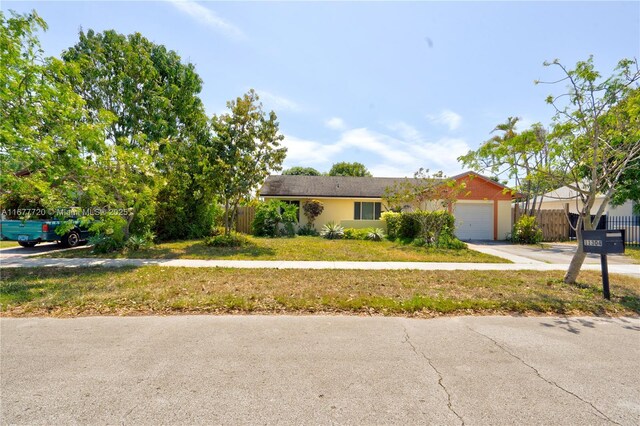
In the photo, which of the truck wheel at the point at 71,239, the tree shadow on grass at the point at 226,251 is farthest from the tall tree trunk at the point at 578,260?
the truck wheel at the point at 71,239

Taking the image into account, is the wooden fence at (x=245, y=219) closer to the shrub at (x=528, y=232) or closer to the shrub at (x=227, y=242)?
the shrub at (x=227, y=242)

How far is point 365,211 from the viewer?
20578 millimetres

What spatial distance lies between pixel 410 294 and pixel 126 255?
9.88m

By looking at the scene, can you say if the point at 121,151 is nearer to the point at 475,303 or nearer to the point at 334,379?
the point at 334,379

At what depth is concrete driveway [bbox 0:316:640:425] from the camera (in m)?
2.55

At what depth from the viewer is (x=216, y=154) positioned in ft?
42.2

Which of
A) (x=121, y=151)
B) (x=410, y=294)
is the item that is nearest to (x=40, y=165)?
(x=121, y=151)

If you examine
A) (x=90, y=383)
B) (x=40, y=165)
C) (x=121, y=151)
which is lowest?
(x=90, y=383)

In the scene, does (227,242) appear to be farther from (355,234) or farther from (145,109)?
(355,234)

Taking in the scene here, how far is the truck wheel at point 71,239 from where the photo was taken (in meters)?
12.7

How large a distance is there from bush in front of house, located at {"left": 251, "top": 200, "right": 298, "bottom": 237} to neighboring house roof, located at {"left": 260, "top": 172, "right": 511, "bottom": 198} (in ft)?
6.70

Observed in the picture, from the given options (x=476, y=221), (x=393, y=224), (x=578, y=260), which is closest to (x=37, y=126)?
(x=578, y=260)

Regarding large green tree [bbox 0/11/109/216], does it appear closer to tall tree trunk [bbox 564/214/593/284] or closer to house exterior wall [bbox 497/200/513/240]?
tall tree trunk [bbox 564/214/593/284]

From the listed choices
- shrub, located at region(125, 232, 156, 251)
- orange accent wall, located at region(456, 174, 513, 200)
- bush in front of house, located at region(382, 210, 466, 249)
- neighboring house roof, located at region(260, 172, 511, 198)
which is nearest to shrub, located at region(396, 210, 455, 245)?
bush in front of house, located at region(382, 210, 466, 249)
